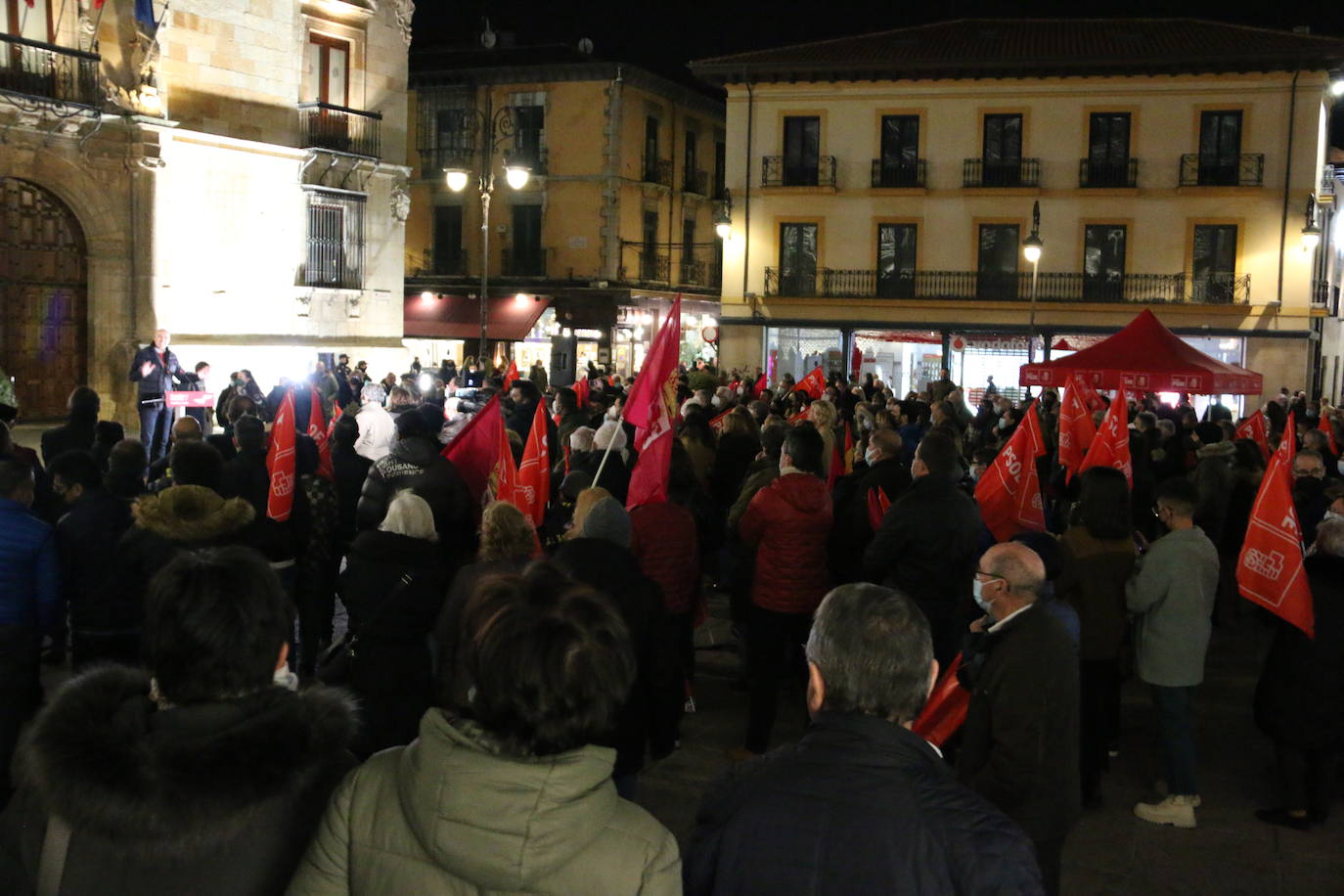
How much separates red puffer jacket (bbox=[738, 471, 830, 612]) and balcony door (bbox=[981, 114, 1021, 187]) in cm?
2874

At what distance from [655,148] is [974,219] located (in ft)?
41.2

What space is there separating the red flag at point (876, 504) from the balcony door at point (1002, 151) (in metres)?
27.8

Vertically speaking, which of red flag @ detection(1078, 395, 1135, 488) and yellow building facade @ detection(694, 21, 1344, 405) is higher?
yellow building facade @ detection(694, 21, 1344, 405)

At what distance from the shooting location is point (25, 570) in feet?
16.9

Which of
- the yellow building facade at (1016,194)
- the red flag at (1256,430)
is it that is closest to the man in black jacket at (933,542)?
the red flag at (1256,430)

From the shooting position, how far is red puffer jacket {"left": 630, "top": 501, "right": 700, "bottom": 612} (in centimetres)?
670

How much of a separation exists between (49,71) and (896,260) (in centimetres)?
2198

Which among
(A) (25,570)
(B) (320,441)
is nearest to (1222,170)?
(B) (320,441)

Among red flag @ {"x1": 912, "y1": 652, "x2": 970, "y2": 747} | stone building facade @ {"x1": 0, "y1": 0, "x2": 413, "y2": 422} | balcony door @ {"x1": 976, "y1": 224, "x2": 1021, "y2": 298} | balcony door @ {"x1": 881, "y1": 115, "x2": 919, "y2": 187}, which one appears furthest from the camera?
balcony door @ {"x1": 881, "y1": 115, "x2": 919, "y2": 187}

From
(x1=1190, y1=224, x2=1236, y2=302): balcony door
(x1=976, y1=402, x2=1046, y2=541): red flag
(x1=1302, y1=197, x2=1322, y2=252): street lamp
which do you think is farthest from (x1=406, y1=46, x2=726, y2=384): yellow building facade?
(x1=976, y1=402, x2=1046, y2=541): red flag

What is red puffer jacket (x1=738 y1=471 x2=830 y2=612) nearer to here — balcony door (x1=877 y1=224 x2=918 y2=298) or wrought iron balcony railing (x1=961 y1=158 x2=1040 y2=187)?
balcony door (x1=877 y1=224 x2=918 y2=298)

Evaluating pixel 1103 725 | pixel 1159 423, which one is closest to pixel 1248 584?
pixel 1103 725

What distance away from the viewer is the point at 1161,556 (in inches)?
242

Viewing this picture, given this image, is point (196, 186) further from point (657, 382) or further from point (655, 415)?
point (655, 415)
